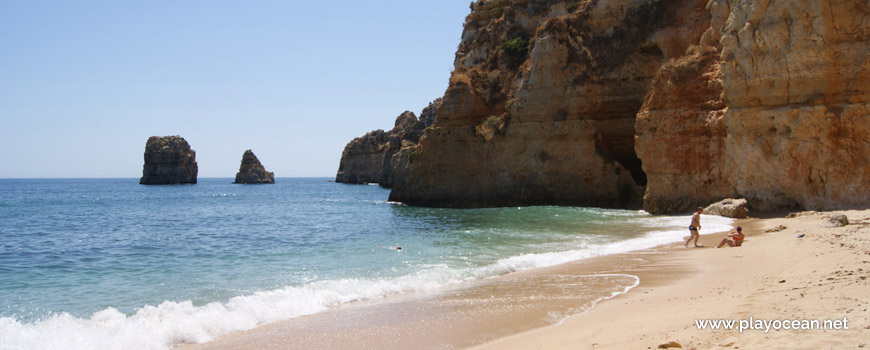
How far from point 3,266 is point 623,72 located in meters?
30.1

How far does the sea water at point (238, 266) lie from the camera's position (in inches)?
311

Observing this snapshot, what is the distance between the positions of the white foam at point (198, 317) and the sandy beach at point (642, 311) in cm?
42

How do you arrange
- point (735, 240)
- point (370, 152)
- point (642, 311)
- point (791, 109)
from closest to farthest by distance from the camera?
point (642, 311), point (735, 240), point (791, 109), point (370, 152)

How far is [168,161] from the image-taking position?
106000 millimetres

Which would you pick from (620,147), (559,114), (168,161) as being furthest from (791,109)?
(168,161)

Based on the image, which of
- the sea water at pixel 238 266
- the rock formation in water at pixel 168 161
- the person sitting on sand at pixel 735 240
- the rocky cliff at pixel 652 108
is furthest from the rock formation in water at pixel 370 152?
the person sitting on sand at pixel 735 240

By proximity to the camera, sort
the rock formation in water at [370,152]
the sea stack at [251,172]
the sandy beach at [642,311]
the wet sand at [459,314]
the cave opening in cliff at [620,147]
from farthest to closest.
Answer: the sea stack at [251,172], the rock formation in water at [370,152], the cave opening in cliff at [620,147], the wet sand at [459,314], the sandy beach at [642,311]

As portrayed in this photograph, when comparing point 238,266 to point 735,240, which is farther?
point 238,266

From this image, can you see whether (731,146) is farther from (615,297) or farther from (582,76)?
(615,297)

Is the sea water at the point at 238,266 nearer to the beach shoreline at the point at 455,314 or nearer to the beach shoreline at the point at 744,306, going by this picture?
the beach shoreline at the point at 455,314

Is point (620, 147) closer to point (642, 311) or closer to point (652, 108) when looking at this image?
point (652, 108)

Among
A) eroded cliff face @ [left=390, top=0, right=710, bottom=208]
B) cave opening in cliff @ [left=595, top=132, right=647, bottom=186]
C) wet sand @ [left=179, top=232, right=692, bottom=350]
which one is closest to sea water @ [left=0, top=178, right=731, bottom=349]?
wet sand @ [left=179, top=232, right=692, bottom=350]

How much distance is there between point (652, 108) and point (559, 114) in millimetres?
8103

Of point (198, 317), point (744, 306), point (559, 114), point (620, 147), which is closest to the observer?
point (744, 306)
